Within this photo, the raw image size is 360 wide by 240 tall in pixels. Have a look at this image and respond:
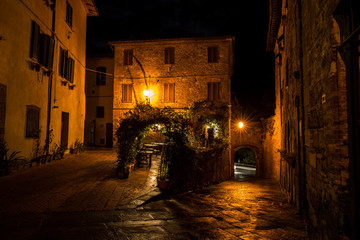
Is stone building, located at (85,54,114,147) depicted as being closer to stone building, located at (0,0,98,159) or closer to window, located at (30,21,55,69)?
stone building, located at (0,0,98,159)

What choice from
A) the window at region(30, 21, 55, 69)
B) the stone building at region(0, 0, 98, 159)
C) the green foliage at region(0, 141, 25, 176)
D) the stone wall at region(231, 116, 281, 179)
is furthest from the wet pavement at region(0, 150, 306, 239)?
the stone wall at region(231, 116, 281, 179)

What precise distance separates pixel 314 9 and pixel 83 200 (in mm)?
6011

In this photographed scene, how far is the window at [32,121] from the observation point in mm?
9043

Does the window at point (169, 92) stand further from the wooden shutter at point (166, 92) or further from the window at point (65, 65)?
the window at point (65, 65)

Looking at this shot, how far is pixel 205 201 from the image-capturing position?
6.36m

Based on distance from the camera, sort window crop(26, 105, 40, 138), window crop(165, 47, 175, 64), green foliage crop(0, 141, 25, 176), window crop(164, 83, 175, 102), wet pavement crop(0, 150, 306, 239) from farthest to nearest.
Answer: window crop(165, 47, 175, 64) < window crop(164, 83, 175, 102) < window crop(26, 105, 40, 138) < green foliage crop(0, 141, 25, 176) < wet pavement crop(0, 150, 306, 239)

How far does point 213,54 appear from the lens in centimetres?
1766

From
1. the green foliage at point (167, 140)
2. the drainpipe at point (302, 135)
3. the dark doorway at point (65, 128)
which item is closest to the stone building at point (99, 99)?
the dark doorway at point (65, 128)

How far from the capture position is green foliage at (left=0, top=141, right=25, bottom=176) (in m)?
7.28

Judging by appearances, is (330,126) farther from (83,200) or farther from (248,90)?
(248,90)

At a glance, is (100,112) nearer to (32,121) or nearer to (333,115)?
(32,121)

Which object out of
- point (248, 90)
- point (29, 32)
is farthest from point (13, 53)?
point (248, 90)

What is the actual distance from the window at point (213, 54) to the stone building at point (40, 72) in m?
9.01

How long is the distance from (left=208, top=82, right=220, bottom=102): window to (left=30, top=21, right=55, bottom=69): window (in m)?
10.7
